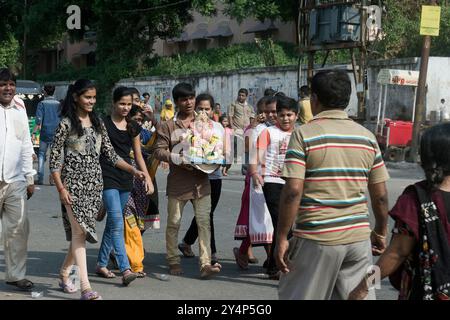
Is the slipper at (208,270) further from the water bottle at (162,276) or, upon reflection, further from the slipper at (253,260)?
the slipper at (253,260)

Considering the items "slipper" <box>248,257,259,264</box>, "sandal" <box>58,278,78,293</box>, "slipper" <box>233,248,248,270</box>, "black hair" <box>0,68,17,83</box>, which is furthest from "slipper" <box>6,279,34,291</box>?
"slipper" <box>248,257,259,264</box>

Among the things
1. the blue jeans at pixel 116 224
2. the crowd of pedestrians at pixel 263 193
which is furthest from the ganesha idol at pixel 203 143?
the blue jeans at pixel 116 224

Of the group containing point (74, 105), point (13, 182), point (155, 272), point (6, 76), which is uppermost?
point (6, 76)

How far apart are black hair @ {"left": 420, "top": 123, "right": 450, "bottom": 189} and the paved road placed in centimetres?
350

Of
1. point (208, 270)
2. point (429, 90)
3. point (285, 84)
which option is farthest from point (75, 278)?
point (285, 84)

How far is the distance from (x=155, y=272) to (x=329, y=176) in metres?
4.00

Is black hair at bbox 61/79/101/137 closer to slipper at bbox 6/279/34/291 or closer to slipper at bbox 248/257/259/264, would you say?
slipper at bbox 6/279/34/291

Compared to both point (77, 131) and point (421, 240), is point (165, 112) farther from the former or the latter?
Result: point (421, 240)

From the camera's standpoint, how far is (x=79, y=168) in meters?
7.11

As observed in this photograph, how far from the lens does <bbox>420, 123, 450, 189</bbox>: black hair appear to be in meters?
3.95

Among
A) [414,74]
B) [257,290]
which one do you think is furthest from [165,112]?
[257,290]

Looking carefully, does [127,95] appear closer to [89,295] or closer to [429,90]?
[89,295]

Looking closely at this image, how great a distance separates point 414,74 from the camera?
76.9 feet
